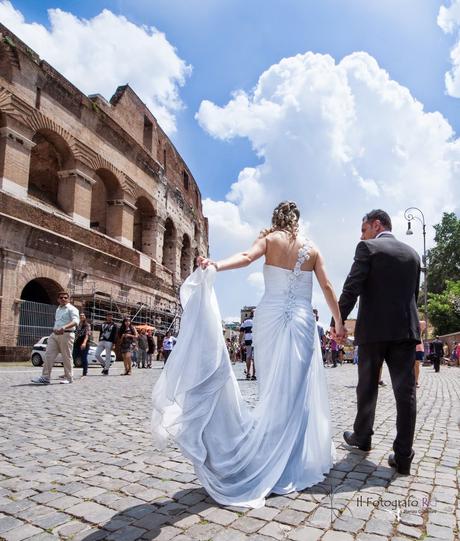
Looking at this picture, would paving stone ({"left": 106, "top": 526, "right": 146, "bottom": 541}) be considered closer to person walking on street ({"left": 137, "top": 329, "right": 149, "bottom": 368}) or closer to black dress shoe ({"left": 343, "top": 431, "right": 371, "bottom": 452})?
black dress shoe ({"left": 343, "top": 431, "right": 371, "bottom": 452})

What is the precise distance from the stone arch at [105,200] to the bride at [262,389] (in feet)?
70.4

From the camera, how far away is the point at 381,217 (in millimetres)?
4227

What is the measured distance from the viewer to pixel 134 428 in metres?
5.22

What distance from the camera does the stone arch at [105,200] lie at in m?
24.3

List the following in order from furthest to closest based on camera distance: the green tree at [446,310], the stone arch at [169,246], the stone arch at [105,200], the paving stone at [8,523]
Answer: the green tree at [446,310] < the stone arch at [169,246] < the stone arch at [105,200] < the paving stone at [8,523]

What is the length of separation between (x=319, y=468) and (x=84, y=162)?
67.8 feet

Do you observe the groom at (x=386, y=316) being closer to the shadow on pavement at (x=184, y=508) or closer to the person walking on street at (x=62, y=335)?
the shadow on pavement at (x=184, y=508)

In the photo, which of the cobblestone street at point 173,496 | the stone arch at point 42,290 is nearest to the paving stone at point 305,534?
the cobblestone street at point 173,496

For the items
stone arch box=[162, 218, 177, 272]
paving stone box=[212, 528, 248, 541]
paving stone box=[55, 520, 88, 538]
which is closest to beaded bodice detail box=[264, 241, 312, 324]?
paving stone box=[212, 528, 248, 541]

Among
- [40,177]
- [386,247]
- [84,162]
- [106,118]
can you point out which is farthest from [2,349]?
[386,247]

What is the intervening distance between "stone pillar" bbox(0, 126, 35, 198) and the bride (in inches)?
641

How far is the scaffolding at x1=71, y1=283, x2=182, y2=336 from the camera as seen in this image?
67.3 ft

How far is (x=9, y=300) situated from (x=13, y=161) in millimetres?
5340

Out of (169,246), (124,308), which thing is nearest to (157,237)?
(169,246)
